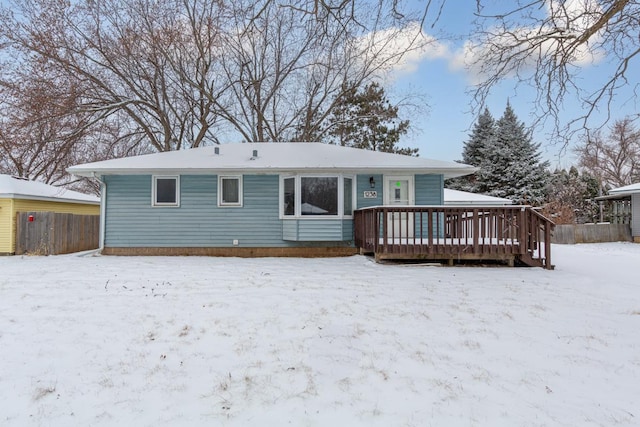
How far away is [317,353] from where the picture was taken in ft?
11.0

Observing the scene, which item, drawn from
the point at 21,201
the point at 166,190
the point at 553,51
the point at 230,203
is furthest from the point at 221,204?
the point at 553,51

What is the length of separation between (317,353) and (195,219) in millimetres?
7434

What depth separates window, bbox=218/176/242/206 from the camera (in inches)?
383

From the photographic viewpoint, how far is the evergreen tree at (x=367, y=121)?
65.3 ft

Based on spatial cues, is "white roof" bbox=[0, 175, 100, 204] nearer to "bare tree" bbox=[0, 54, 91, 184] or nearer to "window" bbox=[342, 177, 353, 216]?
"bare tree" bbox=[0, 54, 91, 184]

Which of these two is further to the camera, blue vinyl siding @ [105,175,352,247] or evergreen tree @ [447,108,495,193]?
evergreen tree @ [447,108,495,193]

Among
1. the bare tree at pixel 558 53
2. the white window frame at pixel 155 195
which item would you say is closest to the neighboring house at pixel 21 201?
the white window frame at pixel 155 195

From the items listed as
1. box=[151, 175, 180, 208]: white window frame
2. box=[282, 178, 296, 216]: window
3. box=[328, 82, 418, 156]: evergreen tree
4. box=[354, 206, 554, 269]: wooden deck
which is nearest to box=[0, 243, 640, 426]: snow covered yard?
box=[354, 206, 554, 269]: wooden deck

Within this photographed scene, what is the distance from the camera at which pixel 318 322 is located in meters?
4.09

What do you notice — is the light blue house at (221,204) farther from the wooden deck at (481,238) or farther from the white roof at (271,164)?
the wooden deck at (481,238)

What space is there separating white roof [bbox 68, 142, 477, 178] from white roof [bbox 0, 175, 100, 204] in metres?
2.82

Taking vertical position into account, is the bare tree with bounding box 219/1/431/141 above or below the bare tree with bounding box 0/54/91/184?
above

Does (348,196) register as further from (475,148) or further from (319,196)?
(475,148)

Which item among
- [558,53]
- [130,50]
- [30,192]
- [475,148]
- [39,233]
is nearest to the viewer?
[558,53]
